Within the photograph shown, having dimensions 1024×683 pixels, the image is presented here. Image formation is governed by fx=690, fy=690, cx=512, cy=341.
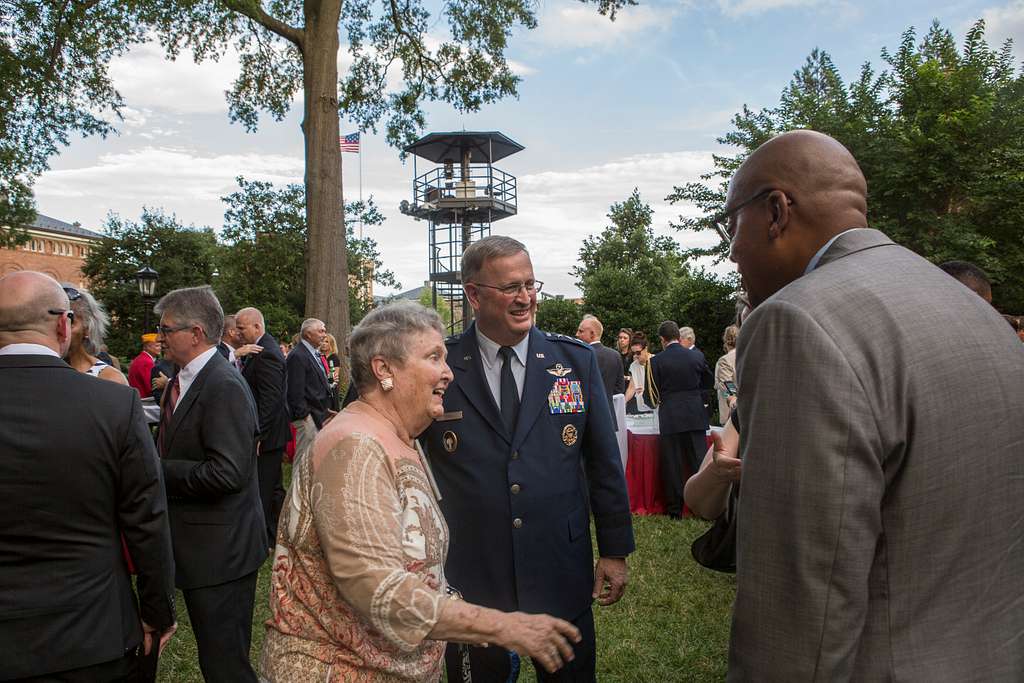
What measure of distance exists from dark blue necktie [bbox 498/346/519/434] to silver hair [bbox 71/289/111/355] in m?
2.34

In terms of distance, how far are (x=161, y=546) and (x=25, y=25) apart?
42.1 ft

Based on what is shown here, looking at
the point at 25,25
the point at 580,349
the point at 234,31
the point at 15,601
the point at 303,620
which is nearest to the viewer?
the point at 303,620

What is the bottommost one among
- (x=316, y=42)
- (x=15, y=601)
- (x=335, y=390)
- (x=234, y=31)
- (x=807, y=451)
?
(x=335, y=390)

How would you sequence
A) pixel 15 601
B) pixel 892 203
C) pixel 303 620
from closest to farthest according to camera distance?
pixel 303 620
pixel 15 601
pixel 892 203

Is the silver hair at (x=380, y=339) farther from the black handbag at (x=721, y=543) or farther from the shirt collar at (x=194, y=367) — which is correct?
the shirt collar at (x=194, y=367)

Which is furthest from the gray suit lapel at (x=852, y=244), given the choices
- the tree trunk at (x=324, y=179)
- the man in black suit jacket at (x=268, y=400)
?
the tree trunk at (x=324, y=179)

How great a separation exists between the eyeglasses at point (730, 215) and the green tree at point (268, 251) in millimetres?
28728

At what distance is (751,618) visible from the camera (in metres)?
1.28

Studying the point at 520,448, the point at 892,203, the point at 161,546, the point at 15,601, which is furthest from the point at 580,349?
the point at 892,203

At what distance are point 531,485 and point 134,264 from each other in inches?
1323

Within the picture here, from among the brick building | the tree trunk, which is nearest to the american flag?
the tree trunk

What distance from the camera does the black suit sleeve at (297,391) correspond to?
8.40 metres

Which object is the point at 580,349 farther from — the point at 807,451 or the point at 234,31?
the point at 234,31

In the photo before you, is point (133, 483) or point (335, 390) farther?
point (335, 390)
